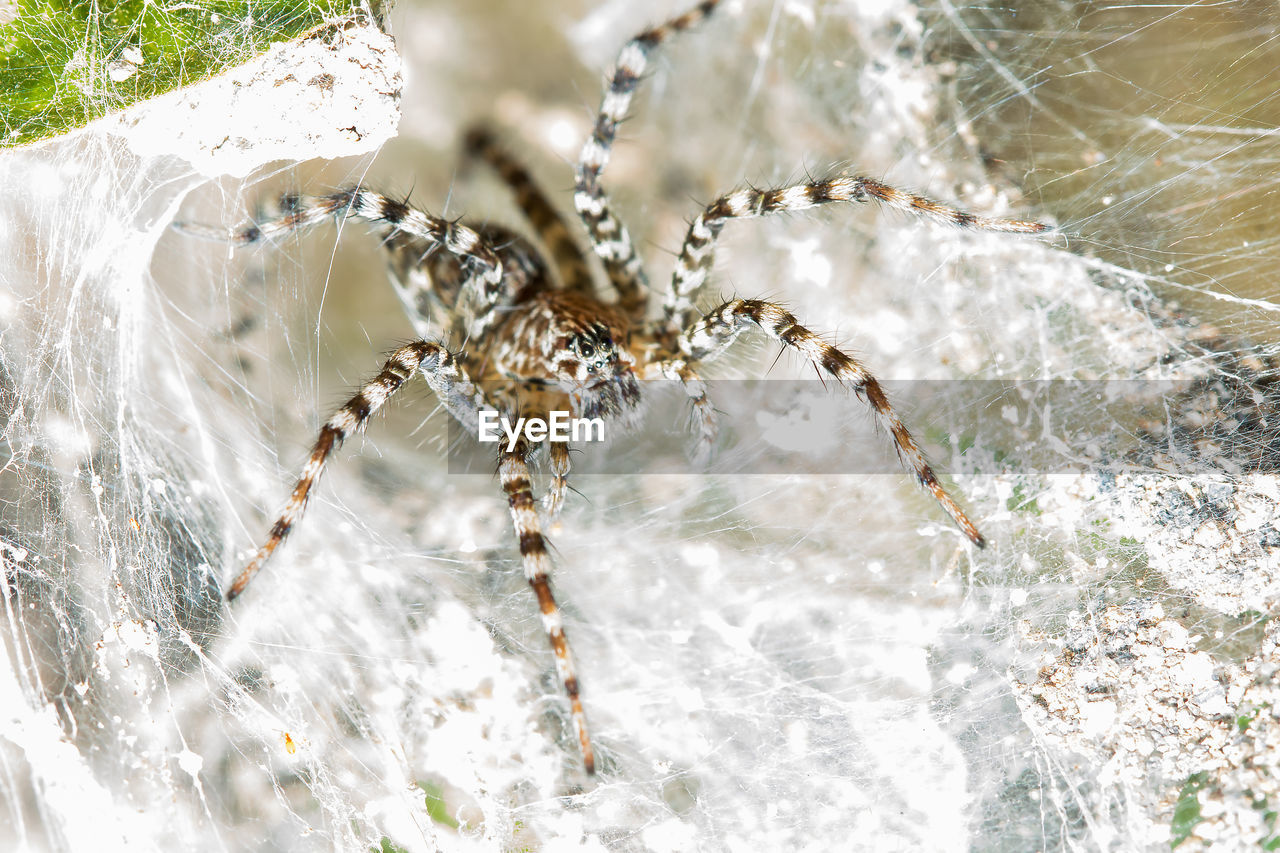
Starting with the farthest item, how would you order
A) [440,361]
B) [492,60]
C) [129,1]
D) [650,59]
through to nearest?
[492,60], [650,59], [440,361], [129,1]

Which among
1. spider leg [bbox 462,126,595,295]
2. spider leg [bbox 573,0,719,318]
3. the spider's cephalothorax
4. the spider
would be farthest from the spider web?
spider leg [bbox 462,126,595,295]

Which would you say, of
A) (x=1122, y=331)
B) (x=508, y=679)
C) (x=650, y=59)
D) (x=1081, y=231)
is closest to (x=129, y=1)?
(x=650, y=59)

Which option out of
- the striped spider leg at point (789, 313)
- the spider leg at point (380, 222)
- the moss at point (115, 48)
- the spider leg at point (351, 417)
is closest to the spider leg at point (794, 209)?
the striped spider leg at point (789, 313)

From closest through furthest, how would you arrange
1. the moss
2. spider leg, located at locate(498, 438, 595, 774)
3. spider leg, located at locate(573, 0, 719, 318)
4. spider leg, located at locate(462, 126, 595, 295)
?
the moss → spider leg, located at locate(498, 438, 595, 774) → spider leg, located at locate(573, 0, 719, 318) → spider leg, located at locate(462, 126, 595, 295)

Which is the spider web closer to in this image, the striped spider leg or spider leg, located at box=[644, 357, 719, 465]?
spider leg, located at box=[644, 357, 719, 465]

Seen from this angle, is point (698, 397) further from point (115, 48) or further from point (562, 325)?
point (115, 48)

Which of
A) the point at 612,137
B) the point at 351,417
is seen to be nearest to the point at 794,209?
the point at 612,137

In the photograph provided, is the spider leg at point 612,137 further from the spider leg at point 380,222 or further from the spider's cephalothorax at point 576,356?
the spider leg at point 380,222

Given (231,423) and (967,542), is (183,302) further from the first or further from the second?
(967,542)
